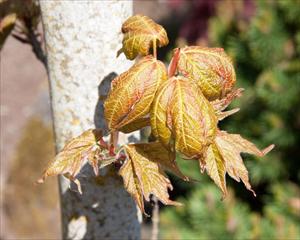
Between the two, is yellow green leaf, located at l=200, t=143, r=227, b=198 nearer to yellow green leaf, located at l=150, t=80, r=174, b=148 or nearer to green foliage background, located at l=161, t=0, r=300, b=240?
yellow green leaf, located at l=150, t=80, r=174, b=148

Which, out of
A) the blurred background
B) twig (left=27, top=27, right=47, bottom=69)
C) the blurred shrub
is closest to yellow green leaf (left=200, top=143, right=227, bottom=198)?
twig (left=27, top=27, right=47, bottom=69)

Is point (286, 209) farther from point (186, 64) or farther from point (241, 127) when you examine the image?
point (186, 64)

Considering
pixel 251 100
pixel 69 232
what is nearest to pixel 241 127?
pixel 251 100

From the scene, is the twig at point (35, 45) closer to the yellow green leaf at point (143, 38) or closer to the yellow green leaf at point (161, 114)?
the yellow green leaf at point (143, 38)

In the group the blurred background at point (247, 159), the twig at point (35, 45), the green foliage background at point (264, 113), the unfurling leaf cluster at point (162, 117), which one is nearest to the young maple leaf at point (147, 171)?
the unfurling leaf cluster at point (162, 117)

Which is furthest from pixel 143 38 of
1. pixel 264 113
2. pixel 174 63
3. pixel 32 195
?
pixel 32 195

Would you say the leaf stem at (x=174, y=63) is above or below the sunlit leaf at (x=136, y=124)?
above
